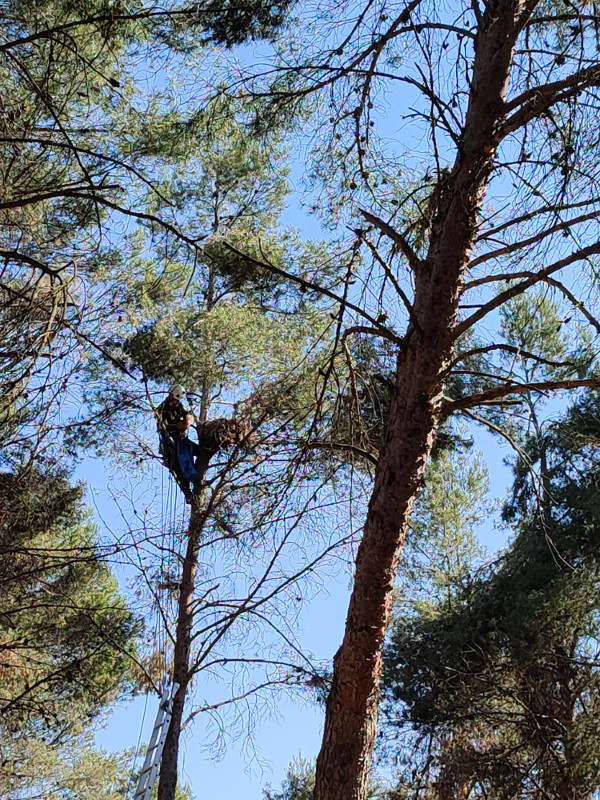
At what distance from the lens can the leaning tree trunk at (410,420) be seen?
10.4 ft

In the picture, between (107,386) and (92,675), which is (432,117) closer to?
(107,386)

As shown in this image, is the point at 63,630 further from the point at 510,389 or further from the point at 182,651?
the point at 510,389

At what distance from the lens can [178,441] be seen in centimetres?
778

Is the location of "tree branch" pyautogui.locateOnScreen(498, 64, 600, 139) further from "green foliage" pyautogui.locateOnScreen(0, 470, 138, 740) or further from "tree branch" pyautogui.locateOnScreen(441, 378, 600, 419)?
"green foliage" pyautogui.locateOnScreen(0, 470, 138, 740)

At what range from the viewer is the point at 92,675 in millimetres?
8727

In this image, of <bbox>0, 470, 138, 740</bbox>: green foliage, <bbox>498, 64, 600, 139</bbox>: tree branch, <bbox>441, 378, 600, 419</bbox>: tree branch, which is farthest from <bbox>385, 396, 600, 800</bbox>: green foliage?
<bbox>498, 64, 600, 139</bbox>: tree branch

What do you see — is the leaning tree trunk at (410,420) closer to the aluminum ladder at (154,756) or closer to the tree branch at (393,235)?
the tree branch at (393,235)

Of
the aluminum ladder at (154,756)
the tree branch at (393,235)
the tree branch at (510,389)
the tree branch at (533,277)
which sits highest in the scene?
the tree branch at (393,235)

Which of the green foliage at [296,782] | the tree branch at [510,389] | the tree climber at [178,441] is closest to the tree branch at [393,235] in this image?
the tree branch at [510,389]

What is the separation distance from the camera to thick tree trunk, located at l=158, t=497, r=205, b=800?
23.2ft

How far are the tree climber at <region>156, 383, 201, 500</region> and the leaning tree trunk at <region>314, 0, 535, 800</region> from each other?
172 inches

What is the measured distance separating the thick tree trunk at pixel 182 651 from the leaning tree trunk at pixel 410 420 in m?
3.88

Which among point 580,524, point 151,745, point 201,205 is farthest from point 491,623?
point 201,205

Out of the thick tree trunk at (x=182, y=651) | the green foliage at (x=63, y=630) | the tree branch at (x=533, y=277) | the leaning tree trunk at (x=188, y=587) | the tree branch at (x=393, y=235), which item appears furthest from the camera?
the green foliage at (x=63, y=630)
